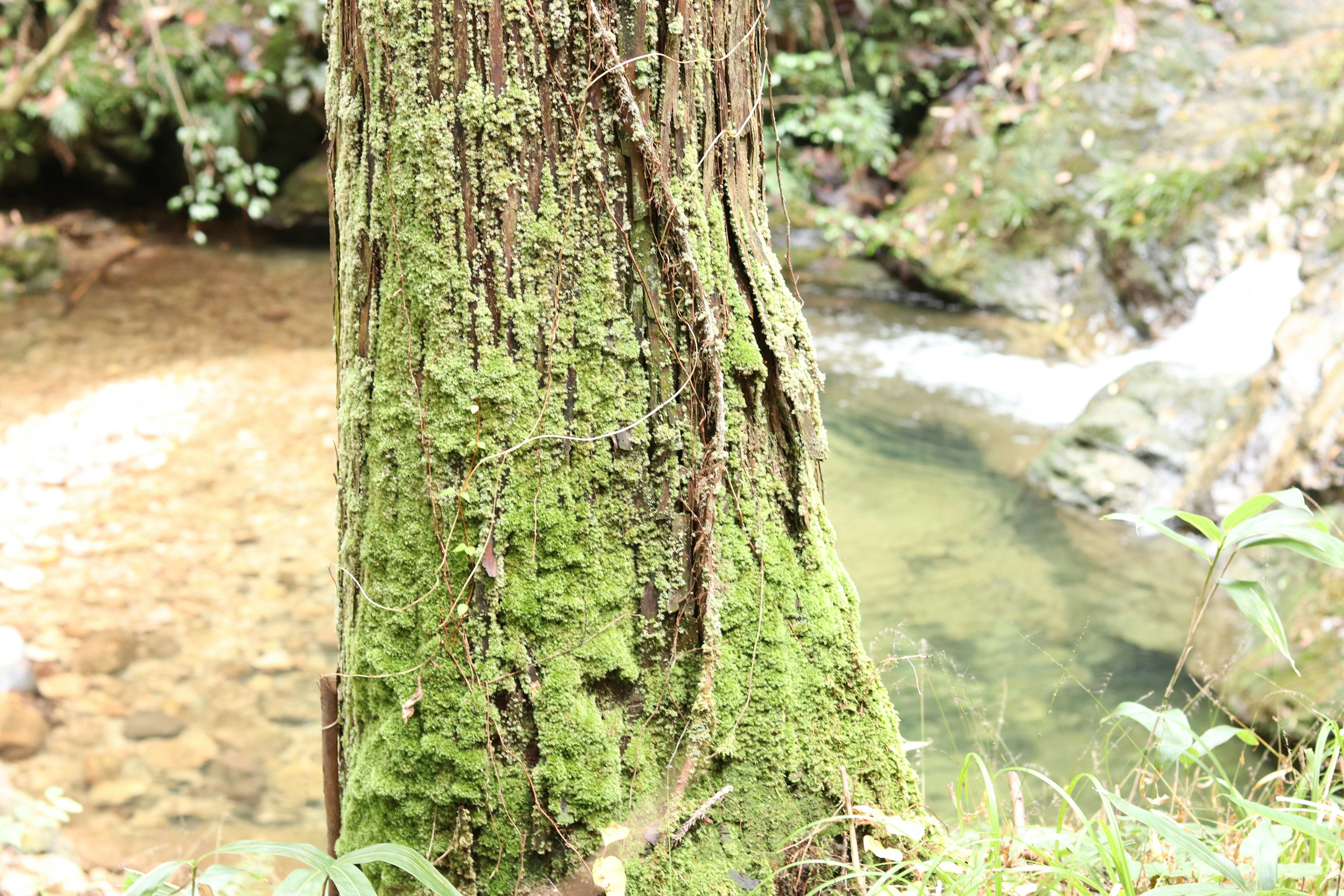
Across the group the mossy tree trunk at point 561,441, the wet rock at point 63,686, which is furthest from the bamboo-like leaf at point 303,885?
the wet rock at point 63,686

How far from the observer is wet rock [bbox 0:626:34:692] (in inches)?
137

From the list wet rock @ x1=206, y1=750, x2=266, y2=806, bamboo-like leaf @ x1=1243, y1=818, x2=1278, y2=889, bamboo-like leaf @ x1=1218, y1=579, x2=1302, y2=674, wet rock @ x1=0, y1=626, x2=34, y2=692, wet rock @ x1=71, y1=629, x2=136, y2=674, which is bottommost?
wet rock @ x1=206, y1=750, x2=266, y2=806

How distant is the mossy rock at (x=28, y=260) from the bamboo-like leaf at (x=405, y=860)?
7533mm

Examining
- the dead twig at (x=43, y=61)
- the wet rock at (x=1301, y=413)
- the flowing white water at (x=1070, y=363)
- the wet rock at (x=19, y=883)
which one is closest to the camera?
the wet rock at (x=19, y=883)

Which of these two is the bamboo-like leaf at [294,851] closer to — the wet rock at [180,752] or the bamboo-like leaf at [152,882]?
the bamboo-like leaf at [152,882]

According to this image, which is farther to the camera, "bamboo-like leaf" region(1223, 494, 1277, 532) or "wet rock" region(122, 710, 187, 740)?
"wet rock" region(122, 710, 187, 740)

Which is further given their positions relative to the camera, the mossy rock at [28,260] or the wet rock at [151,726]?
the mossy rock at [28,260]

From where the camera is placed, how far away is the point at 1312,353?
4.85 meters

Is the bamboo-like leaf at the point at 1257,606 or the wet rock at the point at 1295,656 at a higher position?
the bamboo-like leaf at the point at 1257,606

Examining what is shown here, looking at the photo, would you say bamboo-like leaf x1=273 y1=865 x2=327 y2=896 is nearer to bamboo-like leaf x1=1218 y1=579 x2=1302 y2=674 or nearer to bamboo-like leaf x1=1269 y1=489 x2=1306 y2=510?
bamboo-like leaf x1=1218 y1=579 x2=1302 y2=674

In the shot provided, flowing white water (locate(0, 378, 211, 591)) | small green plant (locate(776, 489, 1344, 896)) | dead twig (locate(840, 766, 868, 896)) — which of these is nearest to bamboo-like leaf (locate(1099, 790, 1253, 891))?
small green plant (locate(776, 489, 1344, 896))

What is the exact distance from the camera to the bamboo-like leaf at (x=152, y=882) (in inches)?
50.9


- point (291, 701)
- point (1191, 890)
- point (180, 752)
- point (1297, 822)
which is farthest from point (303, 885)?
point (291, 701)

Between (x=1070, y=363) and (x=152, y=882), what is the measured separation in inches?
277
